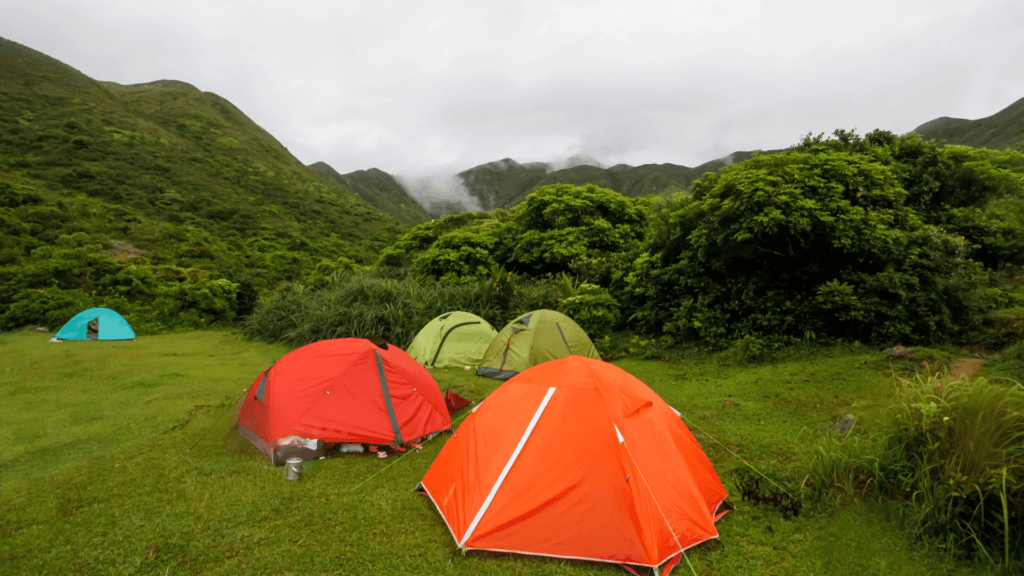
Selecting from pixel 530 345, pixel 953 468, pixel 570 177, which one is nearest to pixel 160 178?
pixel 530 345

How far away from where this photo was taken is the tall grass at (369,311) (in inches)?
458

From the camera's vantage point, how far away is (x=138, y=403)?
664cm

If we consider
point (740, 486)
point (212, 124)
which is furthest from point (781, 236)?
point (212, 124)

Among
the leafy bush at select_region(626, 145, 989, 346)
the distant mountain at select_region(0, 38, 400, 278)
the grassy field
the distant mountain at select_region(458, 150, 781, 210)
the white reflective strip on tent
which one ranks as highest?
the distant mountain at select_region(458, 150, 781, 210)

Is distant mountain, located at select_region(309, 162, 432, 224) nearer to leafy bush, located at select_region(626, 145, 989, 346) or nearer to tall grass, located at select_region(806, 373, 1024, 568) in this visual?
leafy bush, located at select_region(626, 145, 989, 346)

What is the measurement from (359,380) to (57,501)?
282 cm

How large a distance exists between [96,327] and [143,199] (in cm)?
2319

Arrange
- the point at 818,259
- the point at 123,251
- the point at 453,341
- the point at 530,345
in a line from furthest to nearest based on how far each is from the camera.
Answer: the point at 123,251, the point at 453,341, the point at 530,345, the point at 818,259

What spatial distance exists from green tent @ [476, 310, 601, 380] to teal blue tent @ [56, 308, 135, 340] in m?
11.9

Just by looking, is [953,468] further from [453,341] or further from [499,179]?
[499,179]

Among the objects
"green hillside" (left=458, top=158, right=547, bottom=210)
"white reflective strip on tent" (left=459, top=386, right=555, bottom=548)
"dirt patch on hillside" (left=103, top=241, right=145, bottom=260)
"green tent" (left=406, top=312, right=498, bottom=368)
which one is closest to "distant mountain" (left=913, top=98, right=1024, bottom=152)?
"green tent" (left=406, top=312, right=498, bottom=368)

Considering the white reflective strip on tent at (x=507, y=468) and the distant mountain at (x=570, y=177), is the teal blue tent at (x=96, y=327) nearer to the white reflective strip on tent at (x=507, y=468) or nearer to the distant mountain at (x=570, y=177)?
the white reflective strip on tent at (x=507, y=468)

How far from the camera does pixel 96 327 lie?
1249 centimetres

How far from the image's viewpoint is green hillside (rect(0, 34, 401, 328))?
17094mm
